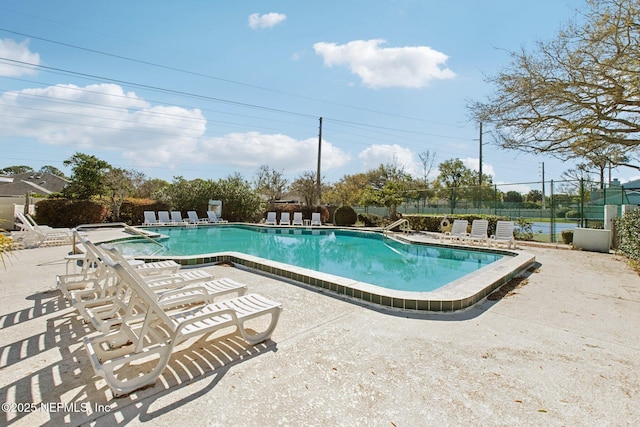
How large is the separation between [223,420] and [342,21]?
12.1 meters

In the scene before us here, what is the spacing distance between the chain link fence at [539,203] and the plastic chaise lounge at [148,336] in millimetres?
12140

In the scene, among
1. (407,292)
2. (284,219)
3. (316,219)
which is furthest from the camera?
(284,219)

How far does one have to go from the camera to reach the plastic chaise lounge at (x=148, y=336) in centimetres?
220

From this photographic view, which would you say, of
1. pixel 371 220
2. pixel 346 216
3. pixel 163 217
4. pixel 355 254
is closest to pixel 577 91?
pixel 355 254

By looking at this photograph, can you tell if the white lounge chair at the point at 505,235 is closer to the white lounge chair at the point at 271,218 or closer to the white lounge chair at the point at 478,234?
the white lounge chair at the point at 478,234

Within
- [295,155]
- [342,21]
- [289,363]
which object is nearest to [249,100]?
A: [295,155]

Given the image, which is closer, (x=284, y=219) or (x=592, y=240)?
(x=592, y=240)

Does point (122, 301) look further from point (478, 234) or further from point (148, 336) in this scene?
point (478, 234)

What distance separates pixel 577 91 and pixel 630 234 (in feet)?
12.2

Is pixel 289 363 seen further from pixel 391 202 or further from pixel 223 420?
pixel 391 202

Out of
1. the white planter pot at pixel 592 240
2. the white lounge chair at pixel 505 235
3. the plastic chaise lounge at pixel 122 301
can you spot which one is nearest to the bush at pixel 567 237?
the white planter pot at pixel 592 240

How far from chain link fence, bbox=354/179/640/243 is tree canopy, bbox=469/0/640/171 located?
1639mm

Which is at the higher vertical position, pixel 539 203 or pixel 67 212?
pixel 539 203

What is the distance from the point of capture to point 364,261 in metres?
8.93
